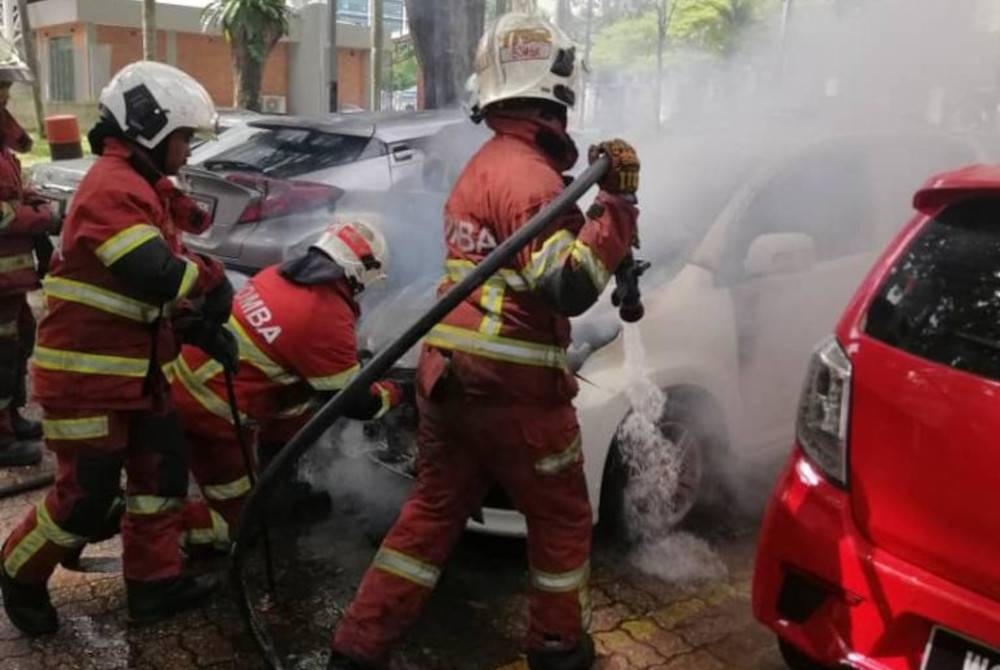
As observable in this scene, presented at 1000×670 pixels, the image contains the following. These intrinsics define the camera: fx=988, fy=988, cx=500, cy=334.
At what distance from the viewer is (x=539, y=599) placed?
2.79m

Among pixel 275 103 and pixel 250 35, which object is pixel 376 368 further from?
pixel 275 103

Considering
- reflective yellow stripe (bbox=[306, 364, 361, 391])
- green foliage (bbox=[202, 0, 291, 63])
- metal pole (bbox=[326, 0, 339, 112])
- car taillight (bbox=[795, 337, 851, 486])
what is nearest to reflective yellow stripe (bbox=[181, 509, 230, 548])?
reflective yellow stripe (bbox=[306, 364, 361, 391])

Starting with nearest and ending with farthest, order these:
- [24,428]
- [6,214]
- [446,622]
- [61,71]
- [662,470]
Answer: [446,622], [662,470], [6,214], [24,428], [61,71]

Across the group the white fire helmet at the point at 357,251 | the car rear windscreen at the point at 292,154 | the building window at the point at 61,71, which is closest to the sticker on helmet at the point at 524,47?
the white fire helmet at the point at 357,251

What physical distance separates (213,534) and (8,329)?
1.65m

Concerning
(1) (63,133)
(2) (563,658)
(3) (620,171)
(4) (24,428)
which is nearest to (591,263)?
(3) (620,171)

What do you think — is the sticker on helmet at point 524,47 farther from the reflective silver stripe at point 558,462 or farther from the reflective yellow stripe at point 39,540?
the reflective yellow stripe at point 39,540

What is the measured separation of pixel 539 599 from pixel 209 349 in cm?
126

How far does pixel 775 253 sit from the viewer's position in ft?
12.3

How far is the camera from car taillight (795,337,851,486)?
242 cm

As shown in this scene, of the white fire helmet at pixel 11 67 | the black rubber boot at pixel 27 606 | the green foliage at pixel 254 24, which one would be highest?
the green foliage at pixel 254 24

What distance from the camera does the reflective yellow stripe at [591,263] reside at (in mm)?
2426

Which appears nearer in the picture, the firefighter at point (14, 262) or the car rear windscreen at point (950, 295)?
the car rear windscreen at point (950, 295)

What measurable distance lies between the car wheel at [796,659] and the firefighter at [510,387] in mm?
554
